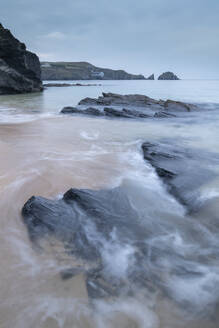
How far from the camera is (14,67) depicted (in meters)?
37.7

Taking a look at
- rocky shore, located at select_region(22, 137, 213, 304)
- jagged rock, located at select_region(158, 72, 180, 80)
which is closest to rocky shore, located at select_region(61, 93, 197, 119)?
rocky shore, located at select_region(22, 137, 213, 304)

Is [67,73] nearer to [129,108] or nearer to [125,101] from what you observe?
[125,101]

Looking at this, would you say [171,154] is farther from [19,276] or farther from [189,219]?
[19,276]

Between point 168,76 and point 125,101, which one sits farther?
point 168,76

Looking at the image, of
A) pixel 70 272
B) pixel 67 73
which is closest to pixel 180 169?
pixel 70 272

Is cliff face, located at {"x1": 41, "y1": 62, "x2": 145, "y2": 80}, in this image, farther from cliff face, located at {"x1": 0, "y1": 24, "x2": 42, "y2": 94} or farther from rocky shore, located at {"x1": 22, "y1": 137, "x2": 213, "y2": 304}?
rocky shore, located at {"x1": 22, "y1": 137, "x2": 213, "y2": 304}

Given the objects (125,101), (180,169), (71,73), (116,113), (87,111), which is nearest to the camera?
(180,169)

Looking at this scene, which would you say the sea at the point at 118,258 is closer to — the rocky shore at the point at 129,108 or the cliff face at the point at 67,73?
the rocky shore at the point at 129,108

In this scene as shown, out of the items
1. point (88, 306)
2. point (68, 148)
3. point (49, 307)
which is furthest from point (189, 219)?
→ point (68, 148)

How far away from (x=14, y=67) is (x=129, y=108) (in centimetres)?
2701

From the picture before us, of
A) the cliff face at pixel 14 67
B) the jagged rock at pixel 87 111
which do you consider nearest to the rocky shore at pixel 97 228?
the jagged rock at pixel 87 111

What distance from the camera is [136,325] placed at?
2.11 metres

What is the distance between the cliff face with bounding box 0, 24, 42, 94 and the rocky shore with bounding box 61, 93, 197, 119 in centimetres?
1858

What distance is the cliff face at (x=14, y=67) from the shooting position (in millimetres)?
34719
